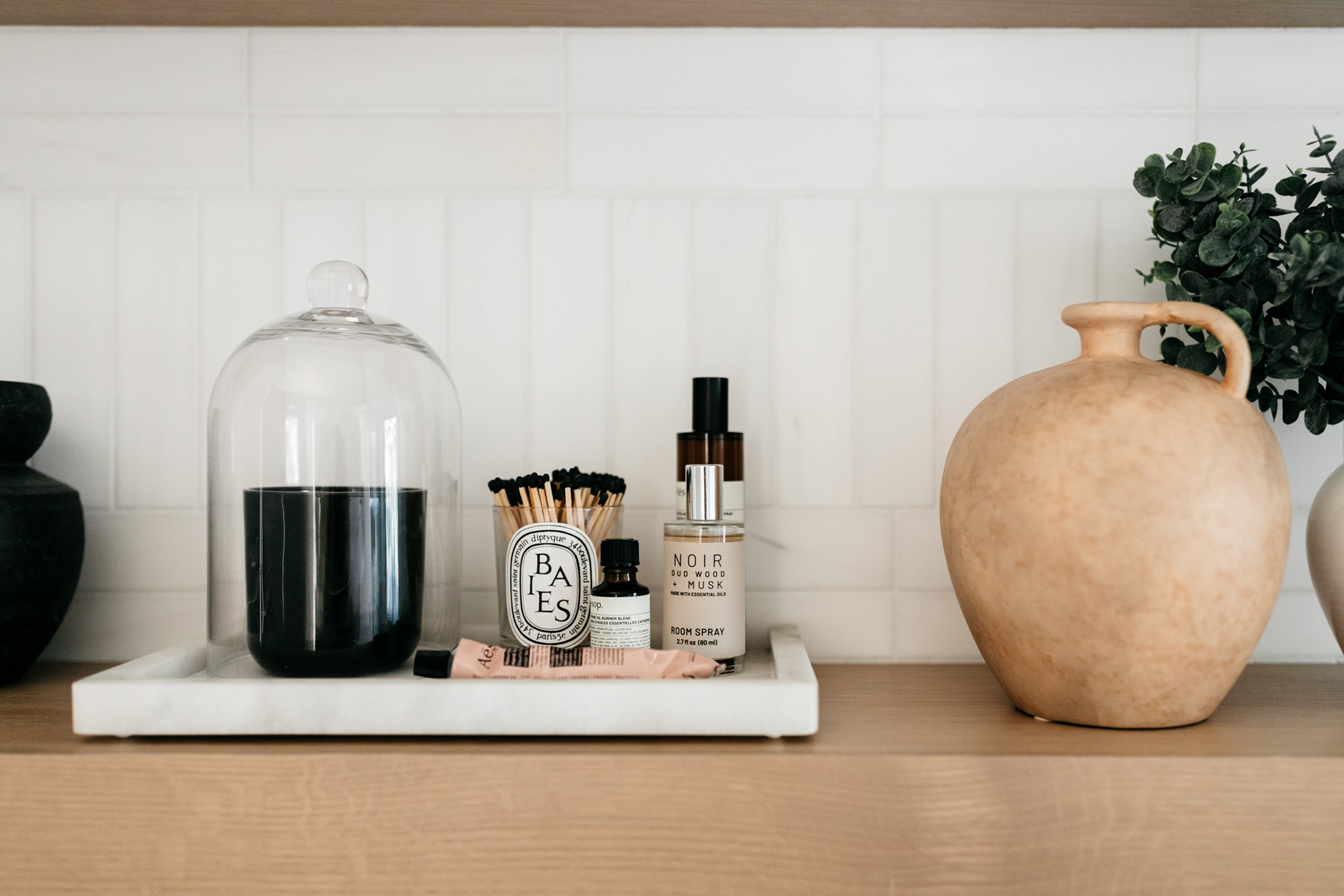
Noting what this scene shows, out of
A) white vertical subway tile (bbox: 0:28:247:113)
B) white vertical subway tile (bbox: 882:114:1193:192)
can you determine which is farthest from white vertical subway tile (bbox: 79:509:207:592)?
white vertical subway tile (bbox: 882:114:1193:192)

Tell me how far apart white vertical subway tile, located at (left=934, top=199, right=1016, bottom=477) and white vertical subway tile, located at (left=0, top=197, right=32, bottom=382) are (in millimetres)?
935

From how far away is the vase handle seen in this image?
2.06 feet

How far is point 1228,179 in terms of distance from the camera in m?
0.69

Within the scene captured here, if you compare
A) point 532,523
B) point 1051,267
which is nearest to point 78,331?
point 532,523

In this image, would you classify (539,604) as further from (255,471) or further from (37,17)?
(37,17)

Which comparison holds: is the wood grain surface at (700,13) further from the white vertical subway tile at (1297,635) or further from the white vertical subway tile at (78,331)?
the white vertical subway tile at (1297,635)

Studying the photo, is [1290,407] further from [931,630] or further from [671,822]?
[671,822]

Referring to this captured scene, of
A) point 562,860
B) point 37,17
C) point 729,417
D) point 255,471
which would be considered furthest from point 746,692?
point 37,17

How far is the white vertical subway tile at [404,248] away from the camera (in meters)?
0.87

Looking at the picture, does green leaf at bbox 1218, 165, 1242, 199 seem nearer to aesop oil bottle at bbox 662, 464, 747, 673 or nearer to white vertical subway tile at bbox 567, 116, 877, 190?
white vertical subway tile at bbox 567, 116, 877, 190

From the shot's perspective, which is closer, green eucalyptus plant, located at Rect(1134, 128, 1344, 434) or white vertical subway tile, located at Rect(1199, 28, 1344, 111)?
green eucalyptus plant, located at Rect(1134, 128, 1344, 434)

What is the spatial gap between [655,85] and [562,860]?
716 mm

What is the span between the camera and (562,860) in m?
0.53

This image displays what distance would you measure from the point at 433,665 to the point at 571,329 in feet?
1.24
